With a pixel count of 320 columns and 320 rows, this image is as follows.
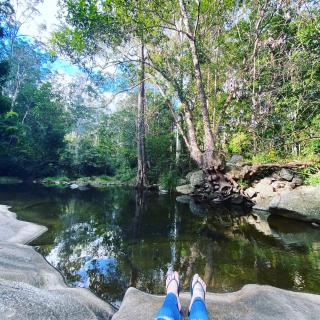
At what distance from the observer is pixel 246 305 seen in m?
2.95

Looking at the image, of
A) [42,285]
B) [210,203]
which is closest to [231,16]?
[210,203]

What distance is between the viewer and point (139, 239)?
5961 mm

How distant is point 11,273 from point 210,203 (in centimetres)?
908

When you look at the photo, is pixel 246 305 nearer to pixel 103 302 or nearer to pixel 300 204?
pixel 103 302

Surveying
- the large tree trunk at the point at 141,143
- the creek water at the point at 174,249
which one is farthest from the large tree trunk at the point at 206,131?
the large tree trunk at the point at 141,143

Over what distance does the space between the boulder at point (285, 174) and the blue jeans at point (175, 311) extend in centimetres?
872

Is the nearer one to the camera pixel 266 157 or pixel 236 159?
pixel 266 157

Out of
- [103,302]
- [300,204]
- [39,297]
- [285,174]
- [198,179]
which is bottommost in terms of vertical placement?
[103,302]

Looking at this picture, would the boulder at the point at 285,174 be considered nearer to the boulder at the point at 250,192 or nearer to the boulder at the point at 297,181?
the boulder at the point at 297,181

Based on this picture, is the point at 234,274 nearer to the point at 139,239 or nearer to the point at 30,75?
the point at 139,239

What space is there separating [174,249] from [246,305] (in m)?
2.47

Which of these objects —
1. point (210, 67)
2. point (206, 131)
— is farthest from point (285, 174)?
point (210, 67)

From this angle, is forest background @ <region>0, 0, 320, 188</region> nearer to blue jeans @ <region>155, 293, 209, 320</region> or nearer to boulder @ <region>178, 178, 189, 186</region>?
boulder @ <region>178, 178, 189, 186</region>

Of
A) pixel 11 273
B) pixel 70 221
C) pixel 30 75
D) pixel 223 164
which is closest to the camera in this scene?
pixel 11 273
